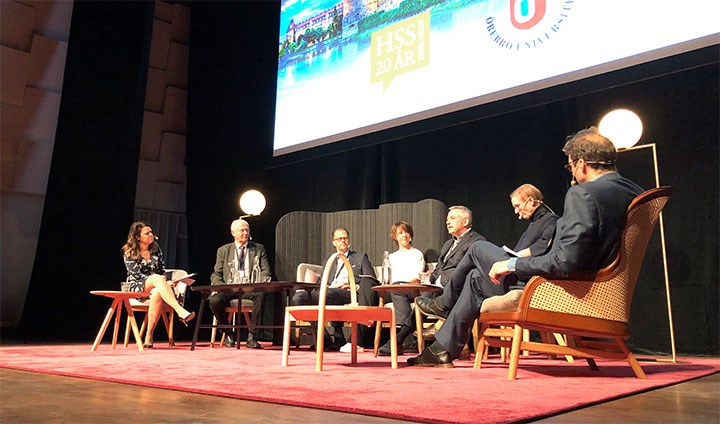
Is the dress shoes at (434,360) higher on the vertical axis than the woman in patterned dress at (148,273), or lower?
lower

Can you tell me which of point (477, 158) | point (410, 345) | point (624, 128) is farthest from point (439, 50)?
point (410, 345)

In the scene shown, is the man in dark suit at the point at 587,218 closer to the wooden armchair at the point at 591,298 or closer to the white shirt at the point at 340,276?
the wooden armchair at the point at 591,298

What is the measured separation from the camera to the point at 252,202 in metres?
6.82

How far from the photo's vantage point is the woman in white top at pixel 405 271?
4.57m

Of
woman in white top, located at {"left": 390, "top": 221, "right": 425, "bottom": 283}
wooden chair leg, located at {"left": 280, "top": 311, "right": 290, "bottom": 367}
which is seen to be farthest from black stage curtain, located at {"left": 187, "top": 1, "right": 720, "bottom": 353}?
wooden chair leg, located at {"left": 280, "top": 311, "right": 290, "bottom": 367}

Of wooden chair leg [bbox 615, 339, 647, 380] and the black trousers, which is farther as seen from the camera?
the black trousers

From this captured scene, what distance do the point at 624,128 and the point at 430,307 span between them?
1641 mm

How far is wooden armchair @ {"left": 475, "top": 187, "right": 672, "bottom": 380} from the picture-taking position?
98.7 inches

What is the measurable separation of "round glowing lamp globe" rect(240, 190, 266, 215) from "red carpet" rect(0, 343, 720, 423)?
3.13m

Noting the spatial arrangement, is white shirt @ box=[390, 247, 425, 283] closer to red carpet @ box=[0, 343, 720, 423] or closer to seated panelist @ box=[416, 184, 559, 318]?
seated panelist @ box=[416, 184, 559, 318]

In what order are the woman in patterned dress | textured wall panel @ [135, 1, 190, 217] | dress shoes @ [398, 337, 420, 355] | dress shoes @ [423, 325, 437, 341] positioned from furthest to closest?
textured wall panel @ [135, 1, 190, 217], the woman in patterned dress, dress shoes @ [398, 337, 420, 355], dress shoes @ [423, 325, 437, 341]

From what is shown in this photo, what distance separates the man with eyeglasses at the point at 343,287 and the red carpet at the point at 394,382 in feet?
3.46

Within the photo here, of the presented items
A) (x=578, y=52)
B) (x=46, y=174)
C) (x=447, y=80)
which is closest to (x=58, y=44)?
(x=46, y=174)

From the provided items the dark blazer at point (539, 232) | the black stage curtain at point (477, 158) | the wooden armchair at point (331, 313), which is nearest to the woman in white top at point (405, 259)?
the black stage curtain at point (477, 158)
